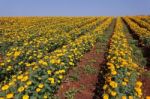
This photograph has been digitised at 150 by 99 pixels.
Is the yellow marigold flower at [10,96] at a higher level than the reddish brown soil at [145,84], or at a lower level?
higher

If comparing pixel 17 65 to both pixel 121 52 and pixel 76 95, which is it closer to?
pixel 76 95

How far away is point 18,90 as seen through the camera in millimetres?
6484

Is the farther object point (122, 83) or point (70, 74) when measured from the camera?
point (70, 74)

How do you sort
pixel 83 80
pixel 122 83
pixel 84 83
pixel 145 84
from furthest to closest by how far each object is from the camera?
pixel 83 80 < pixel 84 83 < pixel 145 84 < pixel 122 83

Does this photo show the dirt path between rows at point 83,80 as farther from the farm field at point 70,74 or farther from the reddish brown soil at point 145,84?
the reddish brown soil at point 145,84

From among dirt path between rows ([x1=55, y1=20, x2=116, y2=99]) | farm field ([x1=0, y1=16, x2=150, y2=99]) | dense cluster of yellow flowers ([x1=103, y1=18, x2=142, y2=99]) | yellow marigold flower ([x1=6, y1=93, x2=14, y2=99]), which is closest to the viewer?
yellow marigold flower ([x1=6, y1=93, x2=14, y2=99])

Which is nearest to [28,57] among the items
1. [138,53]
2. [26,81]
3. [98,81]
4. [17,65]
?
[17,65]

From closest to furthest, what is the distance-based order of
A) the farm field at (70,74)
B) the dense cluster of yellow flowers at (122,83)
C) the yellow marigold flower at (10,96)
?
the yellow marigold flower at (10,96) → the dense cluster of yellow flowers at (122,83) → the farm field at (70,74)

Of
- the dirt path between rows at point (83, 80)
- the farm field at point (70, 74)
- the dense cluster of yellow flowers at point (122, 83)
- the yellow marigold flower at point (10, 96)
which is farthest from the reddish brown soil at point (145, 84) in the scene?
the yellow marigold flower at point (10, 96)

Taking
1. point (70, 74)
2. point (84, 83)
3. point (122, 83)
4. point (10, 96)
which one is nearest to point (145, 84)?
point (84, 83)

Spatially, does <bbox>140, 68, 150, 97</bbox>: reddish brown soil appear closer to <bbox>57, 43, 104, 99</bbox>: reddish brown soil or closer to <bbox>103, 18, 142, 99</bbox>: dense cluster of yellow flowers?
<bbox>103, 18, 142, 99</bbox>: dense cluster of yellow flowers

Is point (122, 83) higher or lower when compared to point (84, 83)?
higher

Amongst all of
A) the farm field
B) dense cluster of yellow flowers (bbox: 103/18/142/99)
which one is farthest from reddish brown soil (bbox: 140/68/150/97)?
dense cluster of yellow flowers (bbox: 103/18/142/99)

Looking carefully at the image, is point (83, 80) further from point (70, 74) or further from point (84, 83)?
point (70, 74)
